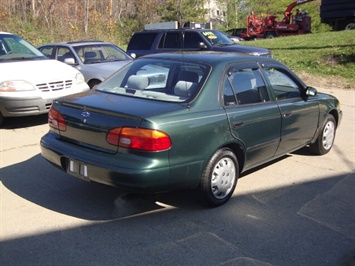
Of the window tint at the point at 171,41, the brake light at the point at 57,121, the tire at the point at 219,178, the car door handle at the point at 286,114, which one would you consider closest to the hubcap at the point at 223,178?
the tire at the point at 219,178

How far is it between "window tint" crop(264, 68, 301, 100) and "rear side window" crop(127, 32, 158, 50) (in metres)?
8.26

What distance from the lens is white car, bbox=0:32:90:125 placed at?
6922mm

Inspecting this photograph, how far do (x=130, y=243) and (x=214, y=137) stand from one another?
1.26 m

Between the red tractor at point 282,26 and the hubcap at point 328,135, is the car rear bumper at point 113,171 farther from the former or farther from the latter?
the red tractor at point 282,26

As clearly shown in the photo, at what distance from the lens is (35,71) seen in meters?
7.34

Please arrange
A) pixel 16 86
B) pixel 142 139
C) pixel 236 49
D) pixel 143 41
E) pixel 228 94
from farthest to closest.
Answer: pixel 143 41
pixel 236 49
pixel 16 86
pixel 228 94
pixel 142 139

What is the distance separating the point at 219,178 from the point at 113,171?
115 centimetres

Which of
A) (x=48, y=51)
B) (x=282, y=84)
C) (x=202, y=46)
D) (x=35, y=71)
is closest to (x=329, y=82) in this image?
(x=202, y=46)

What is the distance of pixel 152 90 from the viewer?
14.4 feet

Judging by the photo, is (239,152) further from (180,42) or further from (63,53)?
(180,42)

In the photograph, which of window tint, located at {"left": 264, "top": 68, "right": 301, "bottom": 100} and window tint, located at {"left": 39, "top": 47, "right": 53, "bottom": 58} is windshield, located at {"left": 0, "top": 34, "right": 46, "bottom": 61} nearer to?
window tint, located at {"left": 39, "top": 47, "right": 53, "bottom": 58}

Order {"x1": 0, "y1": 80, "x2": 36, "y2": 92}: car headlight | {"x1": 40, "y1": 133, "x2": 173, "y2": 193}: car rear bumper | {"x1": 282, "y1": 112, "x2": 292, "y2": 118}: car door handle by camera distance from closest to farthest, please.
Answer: {"x1": 40, "y1": 133, "x2": 173, "y2": 193}: car rear bumper
{"x1": 282, "y1": 112, "x2": 292, "y2": 118}: car door handle
{"x1": 0, "y1": 80, "x2": 36, "y2": 92}: car headlight

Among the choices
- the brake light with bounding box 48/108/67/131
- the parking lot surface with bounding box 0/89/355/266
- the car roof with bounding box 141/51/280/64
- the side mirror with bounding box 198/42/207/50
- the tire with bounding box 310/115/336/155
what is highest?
the side mirror with bounding box 198/42/207/50

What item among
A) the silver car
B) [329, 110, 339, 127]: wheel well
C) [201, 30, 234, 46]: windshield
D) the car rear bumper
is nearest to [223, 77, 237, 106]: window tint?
the car rear bumper
